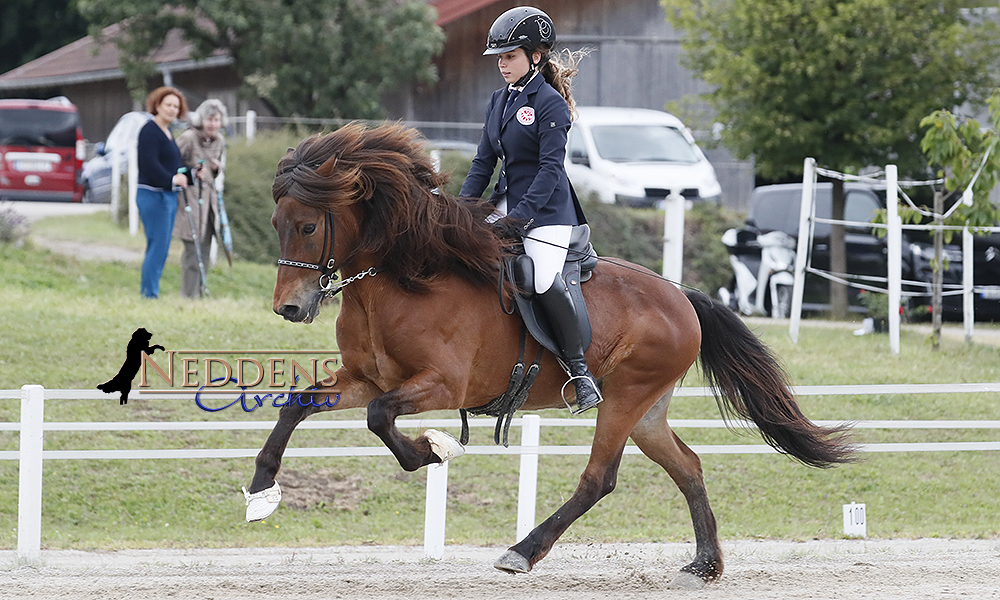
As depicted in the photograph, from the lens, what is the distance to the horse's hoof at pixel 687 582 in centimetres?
604

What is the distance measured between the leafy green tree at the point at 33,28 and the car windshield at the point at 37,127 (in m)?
12.8

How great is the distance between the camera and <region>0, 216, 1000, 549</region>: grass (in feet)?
24.9

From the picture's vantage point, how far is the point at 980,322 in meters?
15.0

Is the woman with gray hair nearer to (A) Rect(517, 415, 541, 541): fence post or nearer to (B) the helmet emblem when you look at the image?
(A) Rect(517, 415, 541, 541): fence post

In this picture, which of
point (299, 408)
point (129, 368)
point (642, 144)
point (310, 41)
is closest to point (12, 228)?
point (129, 368)

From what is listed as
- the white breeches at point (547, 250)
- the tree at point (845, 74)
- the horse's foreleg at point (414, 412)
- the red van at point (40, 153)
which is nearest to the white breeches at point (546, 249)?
the white breeches at point (547, 250)

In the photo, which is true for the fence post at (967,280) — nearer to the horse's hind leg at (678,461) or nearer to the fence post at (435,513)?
the horse's hind leg at (678,461)

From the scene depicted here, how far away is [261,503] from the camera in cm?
502

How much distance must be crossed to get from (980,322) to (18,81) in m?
25.8

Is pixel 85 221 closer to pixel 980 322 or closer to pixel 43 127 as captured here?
pixel 43 127

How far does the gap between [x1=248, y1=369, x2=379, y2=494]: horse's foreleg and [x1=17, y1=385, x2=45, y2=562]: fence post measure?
190cm

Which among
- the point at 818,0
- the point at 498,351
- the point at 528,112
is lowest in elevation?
the point at 498,351

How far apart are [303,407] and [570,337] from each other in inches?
52.9

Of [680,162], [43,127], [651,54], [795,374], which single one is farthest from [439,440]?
[43,127]
